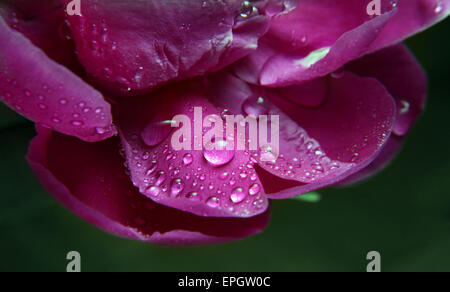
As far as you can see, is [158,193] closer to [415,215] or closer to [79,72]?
[79,72]

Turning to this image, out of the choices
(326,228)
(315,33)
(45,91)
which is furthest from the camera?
(326,228)

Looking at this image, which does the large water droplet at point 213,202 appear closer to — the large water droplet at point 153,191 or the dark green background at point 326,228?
the large water droplet at point 153,191

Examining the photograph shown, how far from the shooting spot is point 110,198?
271 millimetres

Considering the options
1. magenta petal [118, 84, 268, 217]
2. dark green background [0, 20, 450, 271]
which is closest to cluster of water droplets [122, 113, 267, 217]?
magenta petal [118, 84, 268, 217]

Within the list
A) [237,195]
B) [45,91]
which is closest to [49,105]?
[45,91]

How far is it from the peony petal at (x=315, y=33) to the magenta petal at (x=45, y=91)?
0.12m

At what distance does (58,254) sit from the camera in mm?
367

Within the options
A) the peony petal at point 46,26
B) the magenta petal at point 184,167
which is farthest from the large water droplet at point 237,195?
the peony petal at point 46,26

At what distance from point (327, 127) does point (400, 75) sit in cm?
10

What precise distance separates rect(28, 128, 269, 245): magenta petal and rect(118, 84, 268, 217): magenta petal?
19 mm

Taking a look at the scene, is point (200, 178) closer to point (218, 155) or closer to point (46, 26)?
point (218, 155)

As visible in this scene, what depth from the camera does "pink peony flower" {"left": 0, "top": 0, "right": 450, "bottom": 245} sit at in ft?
0.78

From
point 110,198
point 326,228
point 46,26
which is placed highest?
point 46,26
